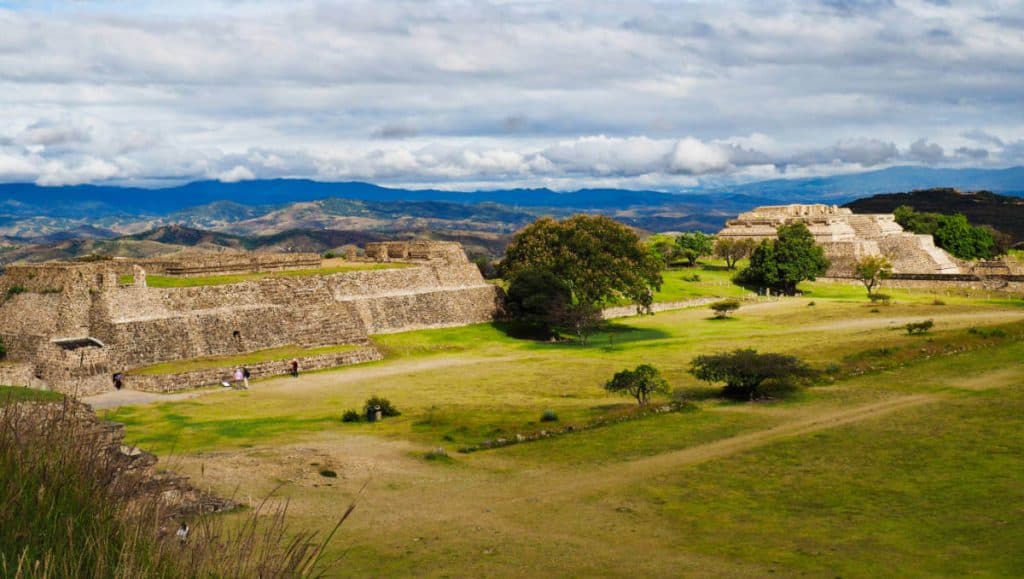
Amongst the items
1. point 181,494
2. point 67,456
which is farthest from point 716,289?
point 67,456

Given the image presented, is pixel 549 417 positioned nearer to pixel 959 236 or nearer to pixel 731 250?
pixel 731 250

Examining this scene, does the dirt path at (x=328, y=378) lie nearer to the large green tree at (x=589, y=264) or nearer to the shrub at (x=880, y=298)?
the large green tree at (x=589, y=264)

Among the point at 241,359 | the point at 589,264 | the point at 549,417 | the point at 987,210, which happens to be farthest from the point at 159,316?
the point at 987,210

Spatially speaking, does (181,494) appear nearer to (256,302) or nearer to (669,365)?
(669,365)

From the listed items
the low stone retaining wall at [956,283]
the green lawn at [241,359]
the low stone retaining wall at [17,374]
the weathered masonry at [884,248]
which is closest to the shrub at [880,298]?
the low stone retaining wall at [956,283]

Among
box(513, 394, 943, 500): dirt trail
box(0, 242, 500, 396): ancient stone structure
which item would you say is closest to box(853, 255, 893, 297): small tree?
box(0, 242, 500, 396): ancient stone structure

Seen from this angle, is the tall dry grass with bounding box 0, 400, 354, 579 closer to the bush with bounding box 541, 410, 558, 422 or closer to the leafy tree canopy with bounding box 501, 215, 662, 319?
the bush with bounding box 541, 410, 558, 422

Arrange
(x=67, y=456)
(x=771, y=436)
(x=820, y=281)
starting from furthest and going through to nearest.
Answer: (x=820, y=281) → (x=771, y=436) → (x=67, y=456)
